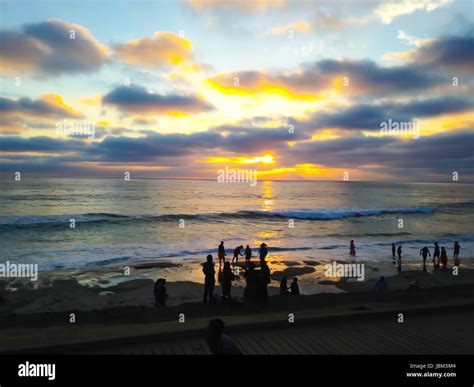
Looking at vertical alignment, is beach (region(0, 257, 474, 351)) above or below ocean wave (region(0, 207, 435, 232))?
below

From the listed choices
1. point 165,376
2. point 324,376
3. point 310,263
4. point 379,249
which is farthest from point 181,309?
point 379,249

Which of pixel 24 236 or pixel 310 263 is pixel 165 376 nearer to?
pixel 310 263

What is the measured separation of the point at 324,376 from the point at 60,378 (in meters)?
4.09

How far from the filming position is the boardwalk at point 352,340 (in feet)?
22.4

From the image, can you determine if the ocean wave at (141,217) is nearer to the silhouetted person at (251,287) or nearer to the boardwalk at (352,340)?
the silhouetted person at (251,287)

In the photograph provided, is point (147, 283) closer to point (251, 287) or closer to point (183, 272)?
point (183, 272)

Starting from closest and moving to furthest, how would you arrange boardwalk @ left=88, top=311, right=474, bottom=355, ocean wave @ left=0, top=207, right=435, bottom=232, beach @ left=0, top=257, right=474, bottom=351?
boardwalk @ left=88, top=311, right=474, bottom=355 < beach @ left=0, top=257, right=474, bottom=351 < ocean wave @ left=0, top=207, right=435, bottom=232

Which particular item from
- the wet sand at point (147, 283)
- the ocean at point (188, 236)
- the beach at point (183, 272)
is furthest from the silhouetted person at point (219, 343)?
the ocean at point (188, 236)

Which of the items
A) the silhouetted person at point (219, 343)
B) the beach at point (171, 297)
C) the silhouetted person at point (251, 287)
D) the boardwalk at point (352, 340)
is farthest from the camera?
the silhouetted person at point (251, 287)

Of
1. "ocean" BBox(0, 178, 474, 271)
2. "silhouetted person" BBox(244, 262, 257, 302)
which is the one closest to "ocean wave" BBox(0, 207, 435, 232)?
"ocean" BBox(0, 178, 474, 271)

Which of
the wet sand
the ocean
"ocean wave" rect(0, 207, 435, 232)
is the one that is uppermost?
"ocean wave" rect(0, 207, 435, 232)

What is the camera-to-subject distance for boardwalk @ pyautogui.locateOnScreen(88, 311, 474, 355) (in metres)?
6.84

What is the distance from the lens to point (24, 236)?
33469mm

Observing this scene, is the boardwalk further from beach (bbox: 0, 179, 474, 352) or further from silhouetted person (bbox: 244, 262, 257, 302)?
silhouetted person (bbox: 244, 262, 257, 302)
